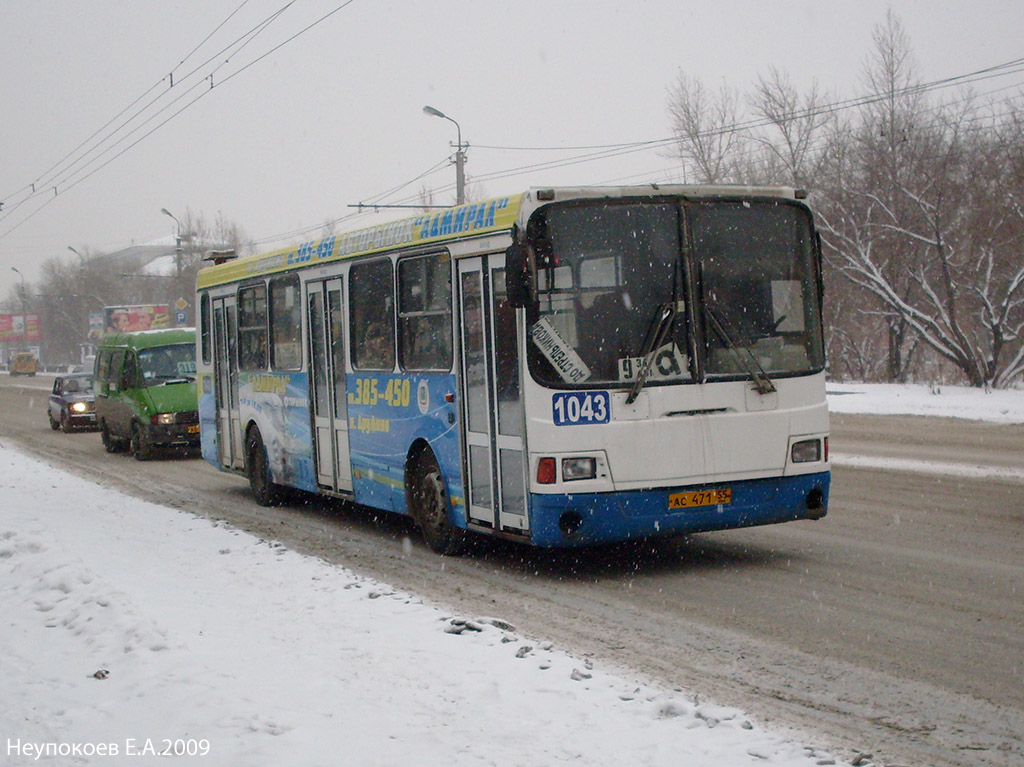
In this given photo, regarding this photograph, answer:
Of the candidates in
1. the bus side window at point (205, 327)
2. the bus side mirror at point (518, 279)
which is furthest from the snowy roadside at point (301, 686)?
the bus side window at point (205, 327)

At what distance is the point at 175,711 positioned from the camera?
5.69 metres

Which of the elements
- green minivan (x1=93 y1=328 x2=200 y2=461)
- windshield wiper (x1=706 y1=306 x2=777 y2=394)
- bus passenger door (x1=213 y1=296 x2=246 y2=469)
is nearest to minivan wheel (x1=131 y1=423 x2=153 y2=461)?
green minivan (x1=93 y1=328 x2=200 y2=461)

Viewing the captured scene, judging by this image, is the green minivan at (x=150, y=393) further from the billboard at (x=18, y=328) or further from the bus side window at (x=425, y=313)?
the billboard at (x=18, y=328)

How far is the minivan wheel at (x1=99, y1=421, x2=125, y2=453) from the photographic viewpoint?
82.4ft

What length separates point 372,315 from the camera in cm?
1166

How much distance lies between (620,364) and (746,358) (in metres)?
0.99

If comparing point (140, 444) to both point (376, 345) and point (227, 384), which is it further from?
point (376, 345)

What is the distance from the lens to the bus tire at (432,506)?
10.4 metres

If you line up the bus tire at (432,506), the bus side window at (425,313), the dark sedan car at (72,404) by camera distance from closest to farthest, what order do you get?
the bus side window at (425,313) < the bus tire at (432,506) < the dark sedan car at (72,404)

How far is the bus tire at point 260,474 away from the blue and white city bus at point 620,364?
467cm

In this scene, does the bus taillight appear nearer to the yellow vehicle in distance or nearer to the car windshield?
the car windshield

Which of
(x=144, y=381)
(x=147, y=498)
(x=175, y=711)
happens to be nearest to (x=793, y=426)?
(x=175, y=711)

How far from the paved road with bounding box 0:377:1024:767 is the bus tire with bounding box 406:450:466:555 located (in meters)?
0.15

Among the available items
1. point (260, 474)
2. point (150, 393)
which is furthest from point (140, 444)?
point (260, 474)
